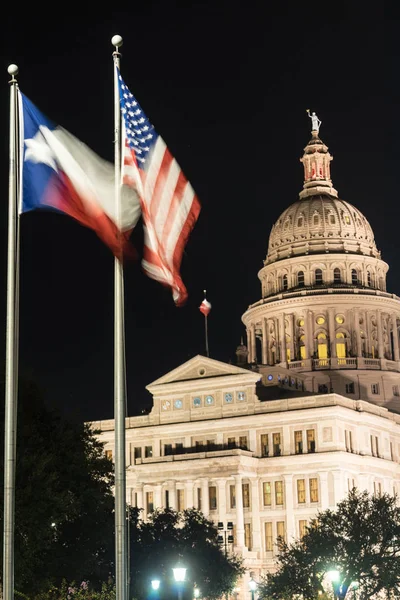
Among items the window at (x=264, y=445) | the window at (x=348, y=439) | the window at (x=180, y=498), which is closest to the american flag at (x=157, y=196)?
the window at (x=348, y=439)

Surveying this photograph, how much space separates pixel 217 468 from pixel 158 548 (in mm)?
28221

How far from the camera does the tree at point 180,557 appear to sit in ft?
336

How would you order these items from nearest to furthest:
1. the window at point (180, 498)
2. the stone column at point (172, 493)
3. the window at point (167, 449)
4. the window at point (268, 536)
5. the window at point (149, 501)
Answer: the window at point (268, 536)
the stone column at point (172, 493)
the window at point (180, 498)
the window at point (149, 501)
the window at point (167, 449)

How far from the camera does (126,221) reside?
3628cm

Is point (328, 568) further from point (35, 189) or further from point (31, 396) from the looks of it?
point (35, 189)

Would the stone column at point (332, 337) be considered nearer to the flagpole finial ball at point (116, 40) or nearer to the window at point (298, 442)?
the window at point (298, 442)

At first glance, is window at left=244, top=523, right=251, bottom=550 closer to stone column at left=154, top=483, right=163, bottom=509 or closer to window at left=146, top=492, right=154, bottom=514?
stone column at left=154, top=483, right=163, bottom=509

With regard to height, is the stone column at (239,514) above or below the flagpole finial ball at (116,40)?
below

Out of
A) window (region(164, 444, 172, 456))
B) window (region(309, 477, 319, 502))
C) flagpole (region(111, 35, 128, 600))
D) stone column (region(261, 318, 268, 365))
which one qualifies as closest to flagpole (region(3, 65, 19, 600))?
flagpole (region(111, 35, 128, 600))

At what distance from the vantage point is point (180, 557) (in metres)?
106

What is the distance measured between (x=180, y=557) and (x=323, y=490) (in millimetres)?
28667

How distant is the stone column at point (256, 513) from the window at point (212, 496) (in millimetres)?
4046

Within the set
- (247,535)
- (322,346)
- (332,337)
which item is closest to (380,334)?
(332,337)

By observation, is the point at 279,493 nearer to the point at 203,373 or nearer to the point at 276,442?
the point at 276,442
